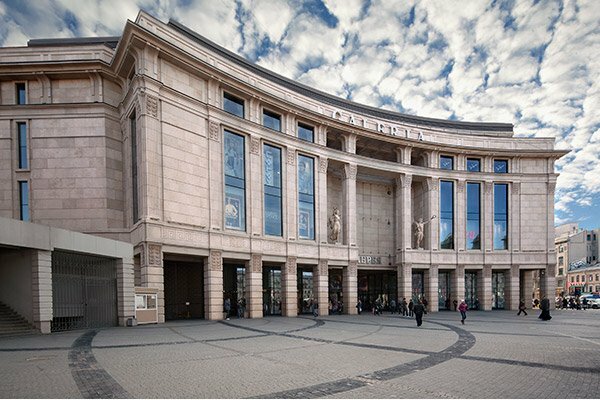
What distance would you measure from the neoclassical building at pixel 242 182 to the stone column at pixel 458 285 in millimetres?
152

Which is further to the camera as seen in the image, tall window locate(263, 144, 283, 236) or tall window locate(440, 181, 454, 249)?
tall window locate(440, 181, 454, 249)

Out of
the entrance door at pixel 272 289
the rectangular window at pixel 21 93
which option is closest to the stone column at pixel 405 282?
the entrance door at pixel 272 289

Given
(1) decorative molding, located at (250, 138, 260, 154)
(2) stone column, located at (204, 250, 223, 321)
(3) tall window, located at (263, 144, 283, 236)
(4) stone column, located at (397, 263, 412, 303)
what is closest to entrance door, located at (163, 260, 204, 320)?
(2) stone column, located at (204, 250, 223, 321)

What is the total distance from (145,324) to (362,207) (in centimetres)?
2567

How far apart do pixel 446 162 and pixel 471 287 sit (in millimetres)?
15116

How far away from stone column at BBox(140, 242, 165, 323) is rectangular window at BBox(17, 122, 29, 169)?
40.3 feet

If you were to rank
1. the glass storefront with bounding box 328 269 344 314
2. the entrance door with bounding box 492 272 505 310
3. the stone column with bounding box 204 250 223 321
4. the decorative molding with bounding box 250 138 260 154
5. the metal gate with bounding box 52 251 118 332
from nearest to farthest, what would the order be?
the metal gate with bounding box 52 251 118 332
the stone column with bounding box 204 250 223 321
the decorative molding with bounding box 250 138 260 154
the glass storefront with bounding box 328 269 344 314
the entrance door with bounding box 492 272 505 310

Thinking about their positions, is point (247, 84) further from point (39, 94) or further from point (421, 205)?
point (421, 205)

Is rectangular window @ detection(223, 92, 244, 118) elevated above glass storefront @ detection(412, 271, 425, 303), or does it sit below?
above

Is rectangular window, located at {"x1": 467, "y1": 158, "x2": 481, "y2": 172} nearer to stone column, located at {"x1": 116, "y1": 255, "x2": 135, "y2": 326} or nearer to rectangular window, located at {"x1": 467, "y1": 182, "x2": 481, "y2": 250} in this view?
rectangular window, located at {"x1": 467, "y1": 182, "x2": 481, "y2": 250}

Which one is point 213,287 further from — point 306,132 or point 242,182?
point 306,132

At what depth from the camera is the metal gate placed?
1933cm

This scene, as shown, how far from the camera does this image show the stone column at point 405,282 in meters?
38.2

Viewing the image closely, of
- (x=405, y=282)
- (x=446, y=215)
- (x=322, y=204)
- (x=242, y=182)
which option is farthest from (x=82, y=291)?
(x=446, y=215)
